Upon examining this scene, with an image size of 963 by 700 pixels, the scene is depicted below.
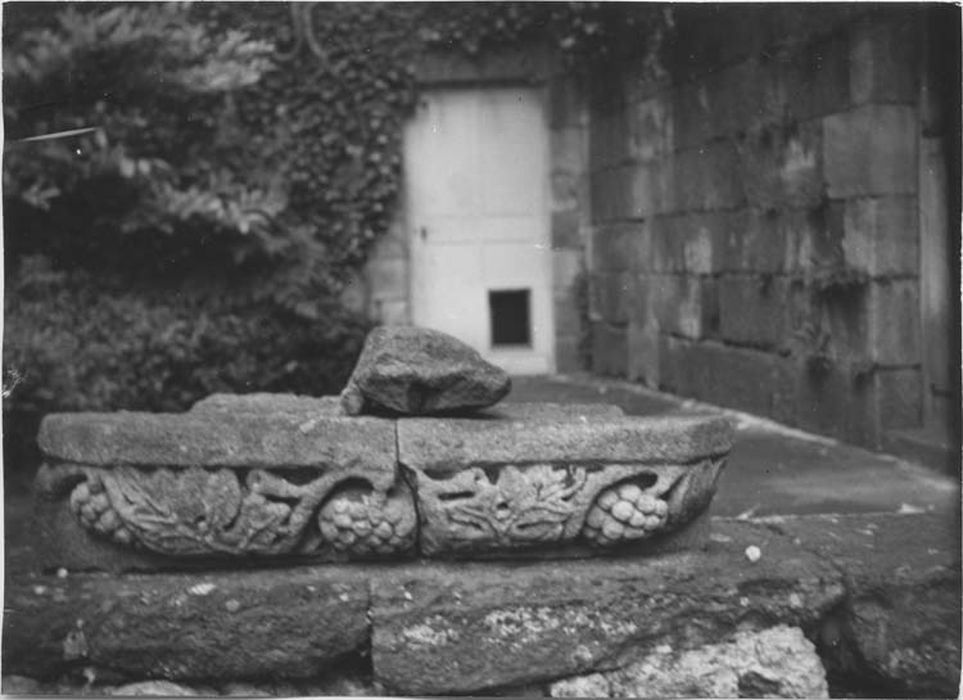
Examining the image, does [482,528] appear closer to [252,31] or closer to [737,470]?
[737,470]

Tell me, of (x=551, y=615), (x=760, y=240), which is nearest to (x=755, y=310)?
(x=760, y=240)

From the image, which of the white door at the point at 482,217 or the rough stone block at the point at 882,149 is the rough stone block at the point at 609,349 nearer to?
the white door at the point at 482,217

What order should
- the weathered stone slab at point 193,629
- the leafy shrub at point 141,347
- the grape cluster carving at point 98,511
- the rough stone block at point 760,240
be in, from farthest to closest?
the rough stone block at point 760,240 < the leafy shrub at point 141,347 < the grape cluster carving at point 98,511 < the weathered stone slab at point 193,629

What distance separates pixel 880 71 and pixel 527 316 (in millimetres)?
4715

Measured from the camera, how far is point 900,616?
333cm

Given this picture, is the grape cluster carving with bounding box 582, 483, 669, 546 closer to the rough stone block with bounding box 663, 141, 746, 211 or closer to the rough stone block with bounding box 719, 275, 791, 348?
the rough stone block with bounding box 719, 275, 791, 348

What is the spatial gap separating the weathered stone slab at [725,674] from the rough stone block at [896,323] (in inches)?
96.9

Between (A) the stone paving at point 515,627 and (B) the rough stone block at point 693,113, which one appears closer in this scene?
(A) the stone paving at point 515,627

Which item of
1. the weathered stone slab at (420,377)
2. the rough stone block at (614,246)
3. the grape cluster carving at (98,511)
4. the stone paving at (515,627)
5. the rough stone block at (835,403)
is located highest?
the rough stone block at (614,246)

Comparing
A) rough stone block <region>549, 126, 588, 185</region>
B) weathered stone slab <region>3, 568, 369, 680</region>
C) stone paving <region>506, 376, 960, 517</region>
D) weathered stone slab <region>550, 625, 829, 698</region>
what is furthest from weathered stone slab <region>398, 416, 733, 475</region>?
rough stone block <region>549, 126, 588, 185</region>

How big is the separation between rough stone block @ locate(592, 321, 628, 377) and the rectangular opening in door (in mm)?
538

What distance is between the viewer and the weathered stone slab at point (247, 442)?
3.29 m

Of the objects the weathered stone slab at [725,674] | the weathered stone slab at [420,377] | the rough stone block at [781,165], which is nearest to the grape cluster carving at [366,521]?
the weathered stone slab at [420,377]

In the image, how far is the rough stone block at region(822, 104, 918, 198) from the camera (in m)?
5.48
